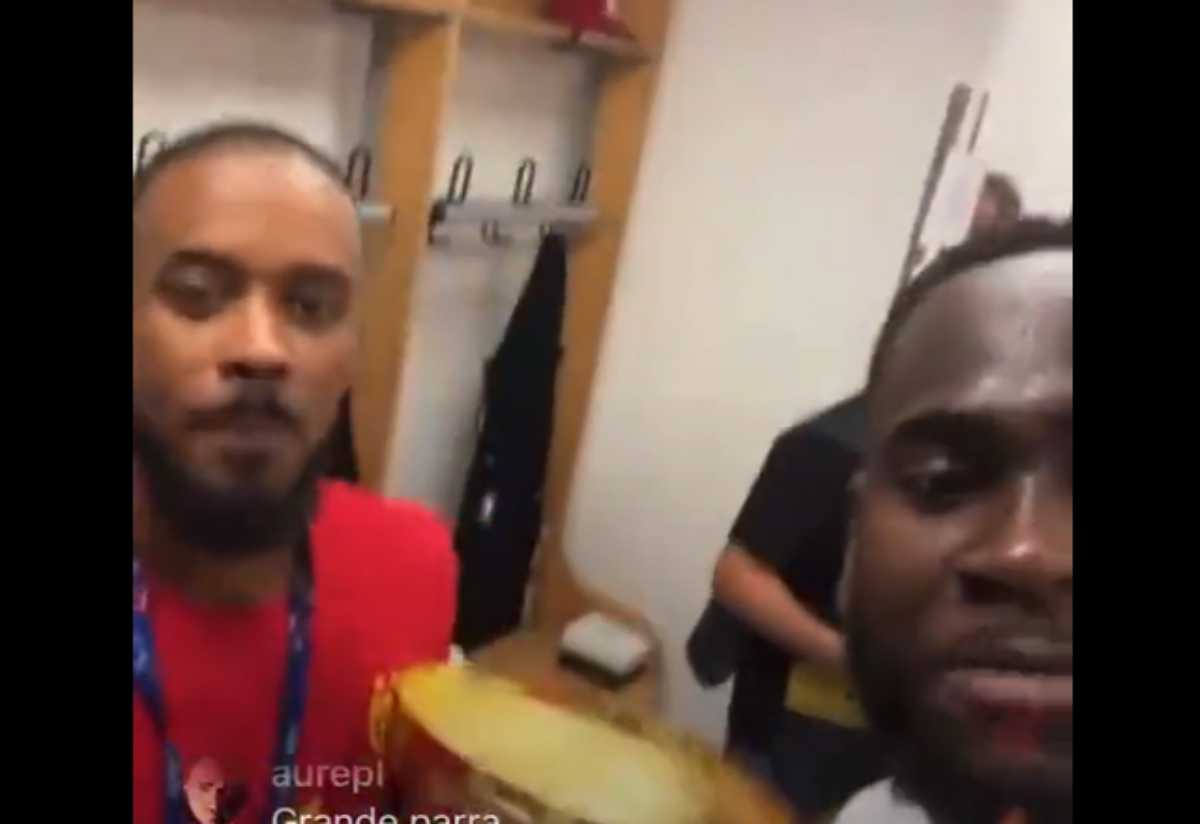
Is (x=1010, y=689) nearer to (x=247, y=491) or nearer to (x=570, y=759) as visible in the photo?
(x=570, y=759)

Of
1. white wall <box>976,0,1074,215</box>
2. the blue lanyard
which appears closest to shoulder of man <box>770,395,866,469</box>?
white wall <box>976,0,1074,215</box>

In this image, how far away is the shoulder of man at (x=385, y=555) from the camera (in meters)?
0.58

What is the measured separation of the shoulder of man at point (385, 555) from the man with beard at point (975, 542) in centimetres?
19

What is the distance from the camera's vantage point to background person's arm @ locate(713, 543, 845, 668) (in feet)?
1.85

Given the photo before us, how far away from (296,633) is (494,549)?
118 mm

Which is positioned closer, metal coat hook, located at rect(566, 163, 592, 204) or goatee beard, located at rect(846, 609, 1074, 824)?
goatee beard, located at rect(846, 609, 1074, 824)

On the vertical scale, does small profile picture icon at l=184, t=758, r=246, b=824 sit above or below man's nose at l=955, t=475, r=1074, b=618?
below

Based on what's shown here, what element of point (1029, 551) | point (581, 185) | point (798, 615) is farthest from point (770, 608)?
point (581, 185)

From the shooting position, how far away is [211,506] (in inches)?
21.5

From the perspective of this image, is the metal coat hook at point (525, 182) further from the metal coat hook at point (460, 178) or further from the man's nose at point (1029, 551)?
the man's nose at point (1029, 551)

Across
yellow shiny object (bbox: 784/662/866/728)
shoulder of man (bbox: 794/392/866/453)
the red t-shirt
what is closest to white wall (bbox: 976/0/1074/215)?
shoulder of man (bbox: 794/392/866/453)

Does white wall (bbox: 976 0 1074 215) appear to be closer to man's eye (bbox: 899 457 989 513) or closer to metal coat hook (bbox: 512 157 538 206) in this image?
man's eye (bbox: 899 457 989 513)

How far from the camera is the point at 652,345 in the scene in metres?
0.64

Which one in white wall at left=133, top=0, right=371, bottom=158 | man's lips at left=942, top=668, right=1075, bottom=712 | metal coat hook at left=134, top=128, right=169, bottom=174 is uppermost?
white wall at left=133, top=0, right=371, bottom=158
